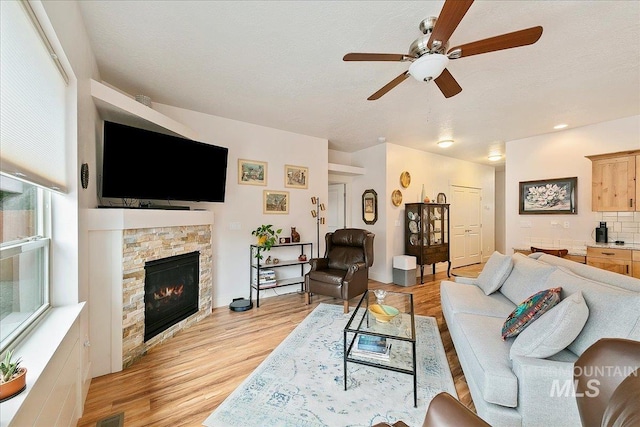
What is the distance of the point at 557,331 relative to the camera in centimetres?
137

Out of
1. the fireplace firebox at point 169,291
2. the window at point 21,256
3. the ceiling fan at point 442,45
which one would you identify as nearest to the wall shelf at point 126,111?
the window at point 21,256

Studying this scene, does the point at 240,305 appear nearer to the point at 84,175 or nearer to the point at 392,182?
the point at 84,175

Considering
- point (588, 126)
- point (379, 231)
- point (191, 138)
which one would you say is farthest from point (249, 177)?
point (588, 126)

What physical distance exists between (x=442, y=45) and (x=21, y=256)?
2694 mm

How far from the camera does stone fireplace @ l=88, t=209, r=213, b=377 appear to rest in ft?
6.64

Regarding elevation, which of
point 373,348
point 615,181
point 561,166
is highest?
point 561,166

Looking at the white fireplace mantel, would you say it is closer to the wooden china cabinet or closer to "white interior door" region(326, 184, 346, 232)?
"white interior door" region(326, 184, 346, 232)

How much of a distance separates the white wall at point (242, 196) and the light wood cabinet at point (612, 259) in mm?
4187

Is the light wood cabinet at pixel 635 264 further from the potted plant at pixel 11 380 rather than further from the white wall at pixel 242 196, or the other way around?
the potted plant at pixel 11 380

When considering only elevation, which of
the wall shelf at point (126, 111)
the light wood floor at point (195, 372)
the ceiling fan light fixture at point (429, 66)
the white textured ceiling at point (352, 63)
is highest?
the white textured ceiling at point (352, 63)

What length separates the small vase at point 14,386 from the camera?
861 mm

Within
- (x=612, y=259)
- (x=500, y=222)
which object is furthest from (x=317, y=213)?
(x=500, y=222)

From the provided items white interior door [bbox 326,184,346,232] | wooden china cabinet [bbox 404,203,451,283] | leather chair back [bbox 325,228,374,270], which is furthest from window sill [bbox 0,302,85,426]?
wooden china cabinet [bbox 404,203,451,283]

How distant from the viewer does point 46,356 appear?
113 centimetres
